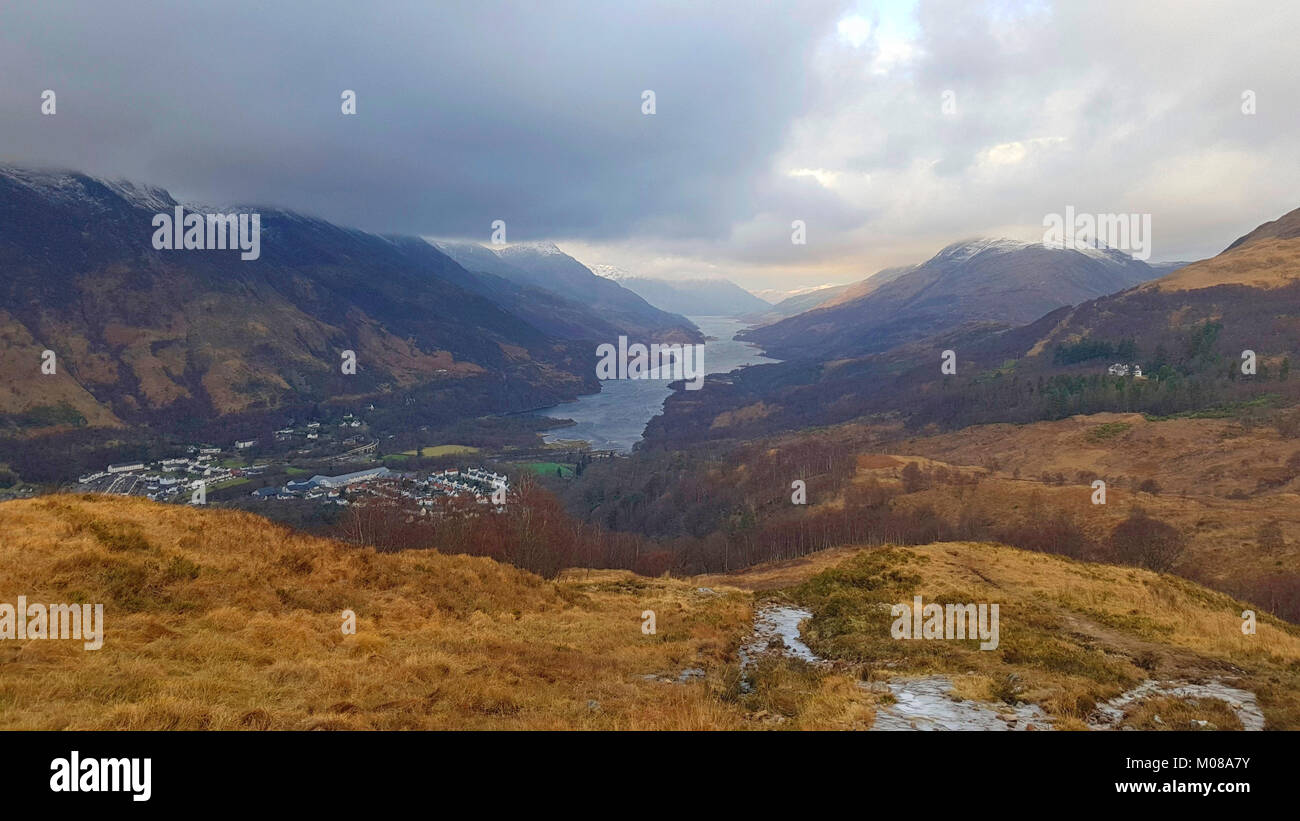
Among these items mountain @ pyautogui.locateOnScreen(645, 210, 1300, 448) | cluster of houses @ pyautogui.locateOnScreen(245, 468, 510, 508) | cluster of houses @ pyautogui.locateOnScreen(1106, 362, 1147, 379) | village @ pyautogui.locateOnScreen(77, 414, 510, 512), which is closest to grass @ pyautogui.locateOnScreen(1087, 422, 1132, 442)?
mountain @ pyautogui.locateOnScreen(645, 210, 1300, 448)

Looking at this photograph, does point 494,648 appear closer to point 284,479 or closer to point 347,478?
point 347,478

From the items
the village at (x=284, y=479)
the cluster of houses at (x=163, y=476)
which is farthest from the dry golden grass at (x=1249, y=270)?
the cluster of houses at (x=163, y=476)

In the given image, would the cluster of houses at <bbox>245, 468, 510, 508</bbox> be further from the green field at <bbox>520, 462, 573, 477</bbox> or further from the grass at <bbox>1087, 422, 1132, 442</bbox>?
the grass at <bbox>1087, 422, 1132, 442</bbox>

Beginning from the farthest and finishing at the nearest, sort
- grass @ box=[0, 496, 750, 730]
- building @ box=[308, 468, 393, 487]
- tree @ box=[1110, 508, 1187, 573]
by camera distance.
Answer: building @ box=[308, 468, 393, 487]
tree @ box=[1110, 508, 1187, 573]
grass @ box=[0, 496, 750, 730]
